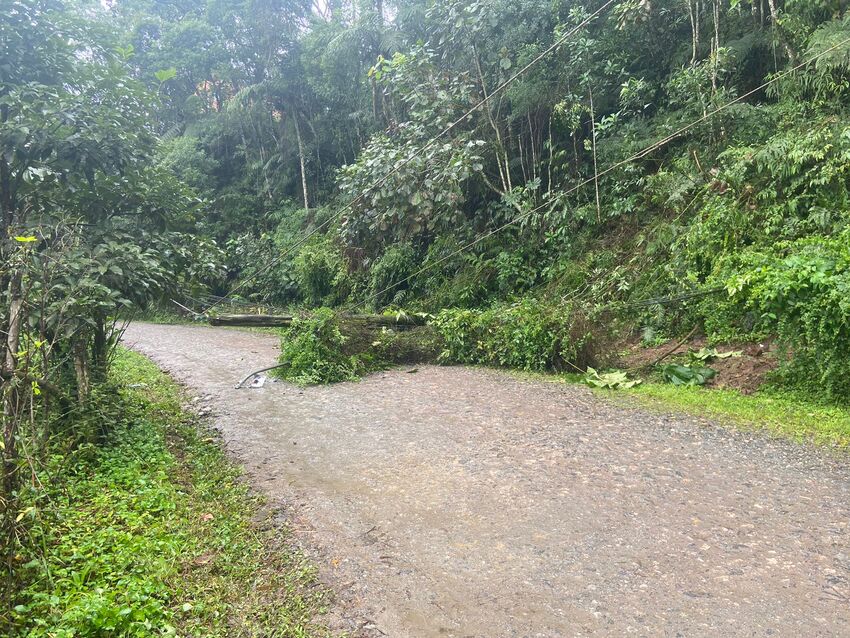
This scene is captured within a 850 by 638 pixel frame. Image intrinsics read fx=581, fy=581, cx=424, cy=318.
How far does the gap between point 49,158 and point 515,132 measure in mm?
9881

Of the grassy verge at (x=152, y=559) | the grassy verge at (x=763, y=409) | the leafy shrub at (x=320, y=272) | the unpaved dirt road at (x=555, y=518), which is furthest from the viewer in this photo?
the leafy shrub at (x=320, y=272)

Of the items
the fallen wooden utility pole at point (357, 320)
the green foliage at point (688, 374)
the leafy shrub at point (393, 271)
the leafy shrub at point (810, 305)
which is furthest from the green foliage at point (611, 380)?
the leafy shrub at point (393, 271)

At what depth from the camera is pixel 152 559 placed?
3111 mm

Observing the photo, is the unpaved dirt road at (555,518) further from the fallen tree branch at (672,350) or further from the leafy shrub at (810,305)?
Answer: the fallen tree branch at (672,350)

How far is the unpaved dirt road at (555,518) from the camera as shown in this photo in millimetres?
2787

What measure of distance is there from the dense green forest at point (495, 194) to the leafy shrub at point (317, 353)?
4.40 feet

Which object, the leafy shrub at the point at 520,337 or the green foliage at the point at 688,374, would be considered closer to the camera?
the green foliage at the point at 688,374

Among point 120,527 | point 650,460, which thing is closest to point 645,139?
point 650,460

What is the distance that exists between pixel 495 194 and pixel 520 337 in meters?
→ 5.63

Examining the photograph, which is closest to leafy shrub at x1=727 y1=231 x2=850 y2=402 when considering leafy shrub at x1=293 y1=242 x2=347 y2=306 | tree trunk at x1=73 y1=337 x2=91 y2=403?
tree trunk at x1=73 y1=337 x2=91 y2=403

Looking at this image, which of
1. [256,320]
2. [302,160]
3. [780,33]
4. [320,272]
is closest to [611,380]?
[780,33]

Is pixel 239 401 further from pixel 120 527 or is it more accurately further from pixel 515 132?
pixel 515 132

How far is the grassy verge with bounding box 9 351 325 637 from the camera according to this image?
2625 mm

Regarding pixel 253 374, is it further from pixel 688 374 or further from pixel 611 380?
pixel 688 374
